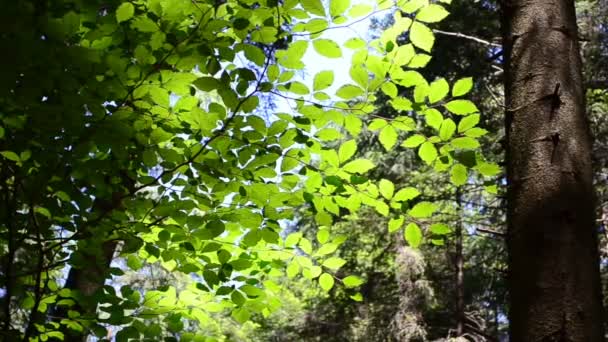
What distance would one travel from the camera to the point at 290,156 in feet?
5.03

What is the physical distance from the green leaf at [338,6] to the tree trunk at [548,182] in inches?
22.0

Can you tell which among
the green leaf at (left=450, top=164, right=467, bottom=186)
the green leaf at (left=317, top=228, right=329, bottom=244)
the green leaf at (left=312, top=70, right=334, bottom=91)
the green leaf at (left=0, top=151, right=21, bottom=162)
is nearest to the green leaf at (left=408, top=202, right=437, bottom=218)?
the green leaf at (left=450, top=164, right=467, bottom=186)

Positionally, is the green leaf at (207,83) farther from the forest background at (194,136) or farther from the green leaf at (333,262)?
the green leaf at (333,262)

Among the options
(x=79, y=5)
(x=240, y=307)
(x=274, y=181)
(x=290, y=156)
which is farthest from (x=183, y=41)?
(x=240, y=307)

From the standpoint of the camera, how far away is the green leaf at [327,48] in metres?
1.40

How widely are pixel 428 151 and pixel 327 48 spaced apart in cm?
43

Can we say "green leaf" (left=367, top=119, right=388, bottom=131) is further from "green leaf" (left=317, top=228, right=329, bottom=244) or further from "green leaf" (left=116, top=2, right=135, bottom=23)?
"green leaf" (left=116, top=2, right=135, bottom=23)

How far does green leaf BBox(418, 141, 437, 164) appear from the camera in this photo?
4.83ft

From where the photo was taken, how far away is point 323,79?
1.41 metres

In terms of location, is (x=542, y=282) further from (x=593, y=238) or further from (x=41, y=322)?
(x=41, y=322)

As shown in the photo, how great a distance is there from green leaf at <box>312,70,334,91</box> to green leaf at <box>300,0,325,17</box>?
6.4 inches

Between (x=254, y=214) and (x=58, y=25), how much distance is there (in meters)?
0.78

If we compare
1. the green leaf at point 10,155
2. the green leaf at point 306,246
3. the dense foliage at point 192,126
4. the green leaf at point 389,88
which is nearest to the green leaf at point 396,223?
the dense foliage at point 192,126

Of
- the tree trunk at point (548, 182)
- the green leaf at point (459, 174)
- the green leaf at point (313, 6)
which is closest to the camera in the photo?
the tree trunk at point (548, 182)
